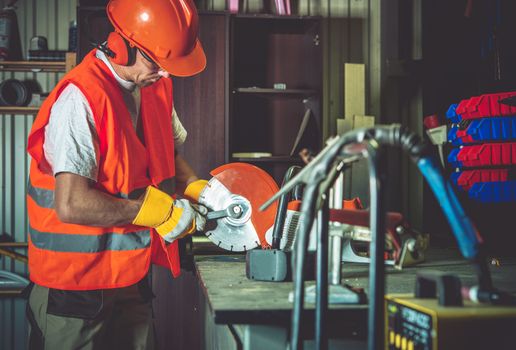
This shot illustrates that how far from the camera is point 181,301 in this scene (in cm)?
332

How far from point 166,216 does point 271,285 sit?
49cm

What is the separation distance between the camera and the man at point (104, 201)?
1688mm

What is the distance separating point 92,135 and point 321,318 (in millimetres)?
1041

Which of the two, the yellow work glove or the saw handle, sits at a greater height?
the yellow work glove

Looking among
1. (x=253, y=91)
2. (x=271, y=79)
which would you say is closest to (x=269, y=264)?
(x=253, y=91)

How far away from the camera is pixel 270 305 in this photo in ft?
3.97

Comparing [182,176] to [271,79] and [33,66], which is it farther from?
[33,66]

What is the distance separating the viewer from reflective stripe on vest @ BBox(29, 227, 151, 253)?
1733 mm

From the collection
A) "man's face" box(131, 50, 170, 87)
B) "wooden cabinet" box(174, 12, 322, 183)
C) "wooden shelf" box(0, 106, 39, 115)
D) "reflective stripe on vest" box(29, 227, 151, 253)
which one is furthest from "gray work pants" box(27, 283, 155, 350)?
"wooden shelf" box(0, 106, 39, 115)

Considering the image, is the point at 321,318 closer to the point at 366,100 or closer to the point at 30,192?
the point at 30,192

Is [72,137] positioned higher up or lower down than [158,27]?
→ lower down

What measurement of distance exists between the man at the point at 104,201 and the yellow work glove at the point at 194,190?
26 centimetres

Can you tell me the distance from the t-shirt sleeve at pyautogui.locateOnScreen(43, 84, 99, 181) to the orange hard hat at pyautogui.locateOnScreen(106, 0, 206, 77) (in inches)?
13.4

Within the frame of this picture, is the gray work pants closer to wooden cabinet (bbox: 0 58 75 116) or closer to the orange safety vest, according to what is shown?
the orange safety vest
